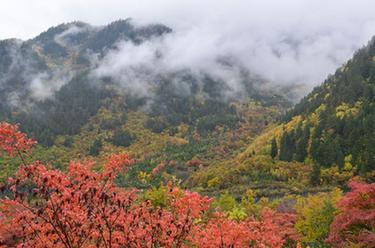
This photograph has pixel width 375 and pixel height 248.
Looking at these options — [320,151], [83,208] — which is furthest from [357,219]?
[320,151]

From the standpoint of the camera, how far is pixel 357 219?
98.3 ft

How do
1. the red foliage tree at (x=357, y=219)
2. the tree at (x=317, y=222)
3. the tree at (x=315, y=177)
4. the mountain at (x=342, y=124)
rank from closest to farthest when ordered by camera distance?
the red foliage tree at (x=357, y=219)
the tree at (x=317, y=222)
the tree at (x=315, y=177)
the mountain at (x=342, y=124)

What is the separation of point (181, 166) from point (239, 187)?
5543 cm

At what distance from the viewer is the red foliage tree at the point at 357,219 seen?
95.0 ft

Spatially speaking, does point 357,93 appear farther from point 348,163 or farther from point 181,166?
point 181,166

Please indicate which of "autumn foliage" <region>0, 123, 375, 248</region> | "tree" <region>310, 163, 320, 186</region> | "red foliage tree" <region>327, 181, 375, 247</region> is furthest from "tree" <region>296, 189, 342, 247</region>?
"tree" <region>310, 163, 320, 186</region>

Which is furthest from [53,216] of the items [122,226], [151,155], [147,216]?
[151,155]

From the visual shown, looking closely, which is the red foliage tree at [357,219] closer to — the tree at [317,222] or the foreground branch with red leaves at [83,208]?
the tree at [317,222]

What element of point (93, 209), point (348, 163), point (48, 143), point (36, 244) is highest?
point (48, 143)

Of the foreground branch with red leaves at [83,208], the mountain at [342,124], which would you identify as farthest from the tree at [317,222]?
the mountain at [342,124]

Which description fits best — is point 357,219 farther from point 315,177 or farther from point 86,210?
point 315,177

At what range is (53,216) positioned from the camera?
612 inches

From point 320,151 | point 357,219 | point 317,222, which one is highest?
point 320,151

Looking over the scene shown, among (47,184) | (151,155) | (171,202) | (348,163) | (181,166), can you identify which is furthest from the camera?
(151,155)
